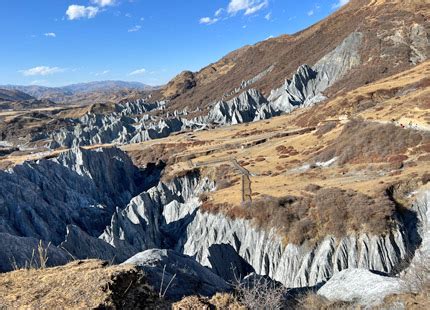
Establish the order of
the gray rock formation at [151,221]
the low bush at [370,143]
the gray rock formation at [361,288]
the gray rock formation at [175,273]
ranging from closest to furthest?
1. the gray rock formation at [175,273]
2. the gray rock formation at [361,288]
3. the gray rock formation at [151,221]
4. the low bush at [370,143]

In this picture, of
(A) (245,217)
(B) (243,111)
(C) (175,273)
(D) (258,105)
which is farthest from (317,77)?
(C) (175,273)

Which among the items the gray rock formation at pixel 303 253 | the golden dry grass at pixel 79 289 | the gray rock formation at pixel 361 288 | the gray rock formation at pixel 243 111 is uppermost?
the gray rock formation at pixel 243 111

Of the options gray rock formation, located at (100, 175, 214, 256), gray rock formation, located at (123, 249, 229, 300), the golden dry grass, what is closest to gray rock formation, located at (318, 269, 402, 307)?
gray rock formation, located at (123, 249, 229, 300)

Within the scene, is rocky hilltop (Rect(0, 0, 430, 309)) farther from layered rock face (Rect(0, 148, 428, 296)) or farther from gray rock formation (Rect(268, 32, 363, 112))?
gray rock formation (Rect(268, 32, 363, 112))

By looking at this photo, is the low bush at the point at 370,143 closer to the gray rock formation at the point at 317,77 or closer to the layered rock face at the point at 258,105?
the layered rock face at the point at 258,105

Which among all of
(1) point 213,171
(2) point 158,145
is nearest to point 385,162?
(1) point 213,171

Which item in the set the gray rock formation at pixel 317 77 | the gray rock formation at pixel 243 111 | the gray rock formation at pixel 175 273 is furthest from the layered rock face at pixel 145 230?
the gray rock formation at pixel 317 77
